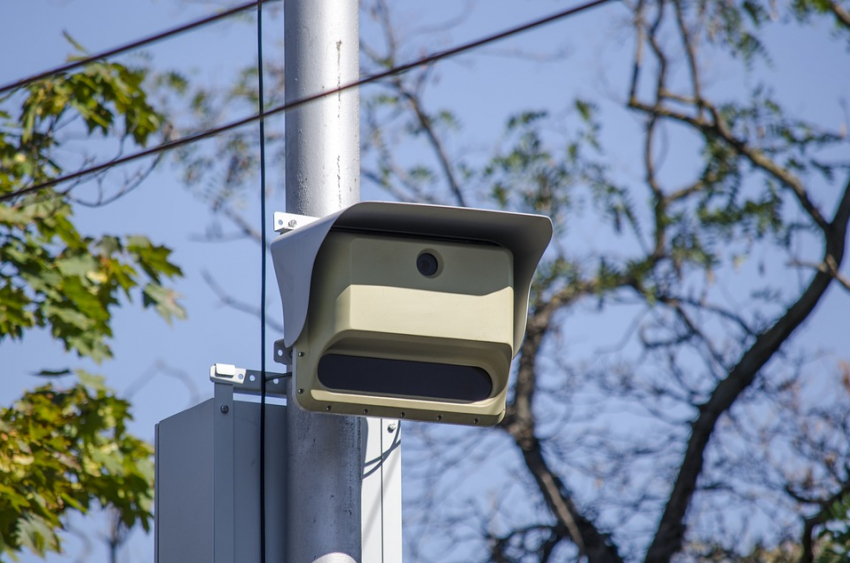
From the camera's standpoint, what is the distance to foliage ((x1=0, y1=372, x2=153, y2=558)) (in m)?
4.77

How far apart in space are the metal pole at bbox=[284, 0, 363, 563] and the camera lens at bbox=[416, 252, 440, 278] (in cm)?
28

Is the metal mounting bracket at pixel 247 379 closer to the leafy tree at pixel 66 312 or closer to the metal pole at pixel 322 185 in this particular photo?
the metal pole at pixel 322 185

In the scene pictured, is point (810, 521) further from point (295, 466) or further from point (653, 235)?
point (295, 466)

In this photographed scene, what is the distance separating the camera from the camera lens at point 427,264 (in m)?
2.62

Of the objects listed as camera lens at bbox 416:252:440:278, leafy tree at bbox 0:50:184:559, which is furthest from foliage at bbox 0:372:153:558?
camera lens at bbox 416:252:440:278

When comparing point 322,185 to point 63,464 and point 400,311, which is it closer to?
point 400,311

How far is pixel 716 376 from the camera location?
8.94 m

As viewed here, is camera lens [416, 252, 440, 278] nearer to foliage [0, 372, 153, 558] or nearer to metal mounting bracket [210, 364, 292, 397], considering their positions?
metal mounting bracket [210, 364, 292, 397]

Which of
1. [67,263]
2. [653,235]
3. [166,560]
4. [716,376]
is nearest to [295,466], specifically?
[166,560]

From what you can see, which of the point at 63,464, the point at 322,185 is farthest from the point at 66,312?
the point at 322,185

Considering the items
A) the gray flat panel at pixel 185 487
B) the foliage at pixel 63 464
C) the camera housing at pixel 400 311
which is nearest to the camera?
the camera housing at pixel 400 311

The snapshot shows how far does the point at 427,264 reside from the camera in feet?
8.64

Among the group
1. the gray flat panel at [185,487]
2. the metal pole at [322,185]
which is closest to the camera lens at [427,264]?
the metal pole at [322,185]

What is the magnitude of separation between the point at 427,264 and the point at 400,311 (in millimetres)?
129
